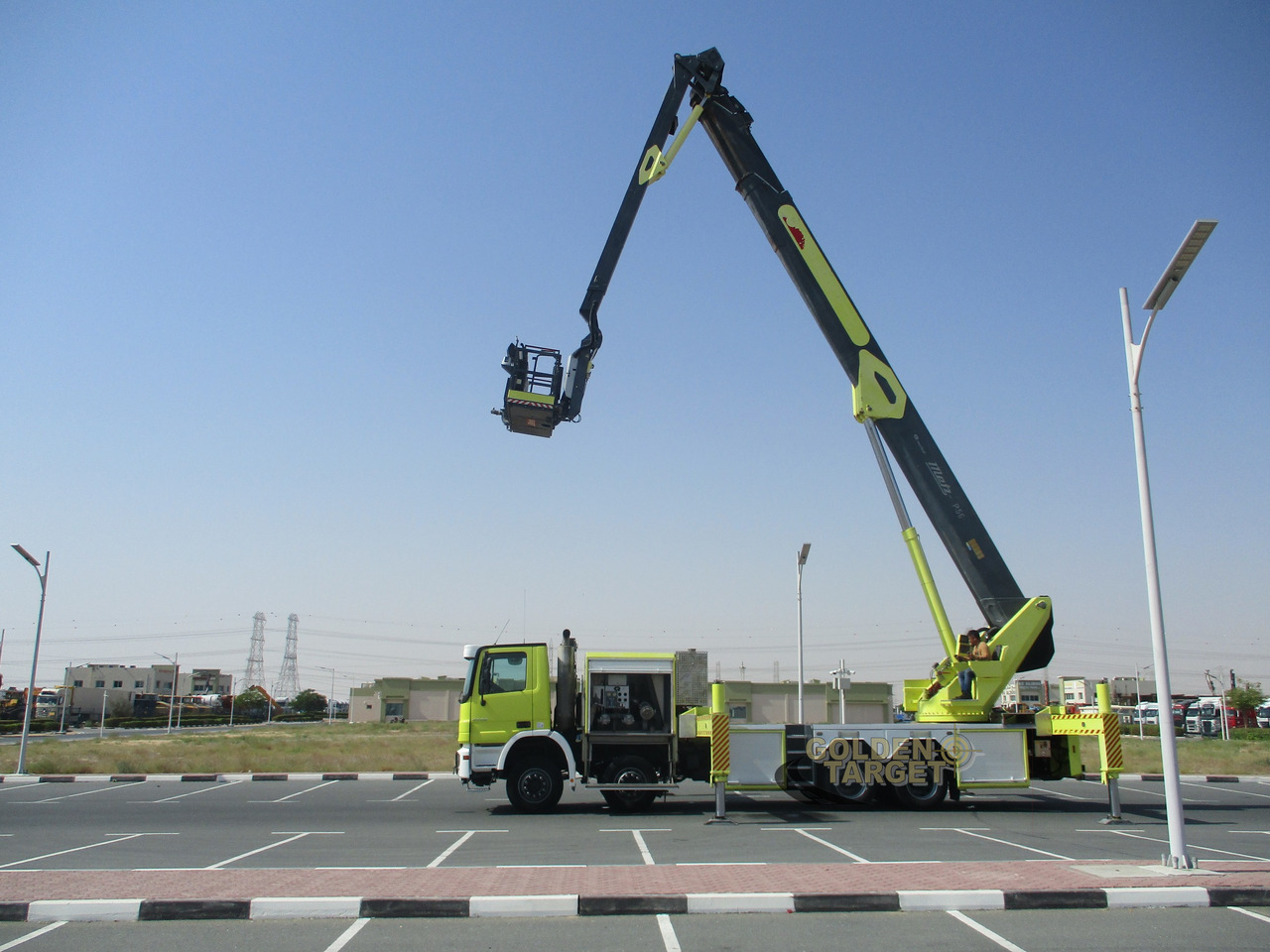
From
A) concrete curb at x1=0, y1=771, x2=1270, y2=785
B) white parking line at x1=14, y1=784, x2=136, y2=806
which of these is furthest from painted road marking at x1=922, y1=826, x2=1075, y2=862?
white parking line at x1=14, y1=784, x2=136, y2=806

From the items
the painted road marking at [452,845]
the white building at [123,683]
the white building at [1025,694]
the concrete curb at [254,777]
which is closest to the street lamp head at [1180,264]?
the white building at [1025,694]

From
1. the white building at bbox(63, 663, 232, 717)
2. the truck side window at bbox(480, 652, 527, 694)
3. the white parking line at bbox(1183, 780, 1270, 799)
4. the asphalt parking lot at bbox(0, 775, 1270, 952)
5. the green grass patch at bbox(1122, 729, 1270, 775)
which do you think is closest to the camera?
the asphalt parking lot at bbox(0, 775, 1270, 952)

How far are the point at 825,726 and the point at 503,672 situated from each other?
5.80 metres

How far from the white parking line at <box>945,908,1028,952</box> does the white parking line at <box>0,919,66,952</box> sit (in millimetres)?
7671

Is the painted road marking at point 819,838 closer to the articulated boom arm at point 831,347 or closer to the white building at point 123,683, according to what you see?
the articulated boom arm at point 831,347

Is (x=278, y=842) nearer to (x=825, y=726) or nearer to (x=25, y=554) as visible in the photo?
(x=825, y=726)

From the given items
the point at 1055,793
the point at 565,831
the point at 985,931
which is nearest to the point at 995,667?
the point at 1055,793

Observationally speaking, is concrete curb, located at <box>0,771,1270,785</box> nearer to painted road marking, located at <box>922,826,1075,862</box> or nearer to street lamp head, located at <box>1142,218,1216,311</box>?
painted road marking, located at <box>922,826,1075,862</box>

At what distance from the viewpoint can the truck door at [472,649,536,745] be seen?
15398 millimetres

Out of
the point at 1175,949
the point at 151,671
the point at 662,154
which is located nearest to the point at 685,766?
the point at 1175,949

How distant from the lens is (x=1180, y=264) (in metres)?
9.94

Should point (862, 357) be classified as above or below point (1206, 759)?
above

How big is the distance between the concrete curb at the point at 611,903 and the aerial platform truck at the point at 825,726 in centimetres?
646

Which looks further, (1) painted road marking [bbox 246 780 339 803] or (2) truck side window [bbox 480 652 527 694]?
(1) painted road marking [bbox 246 780 339 803]
